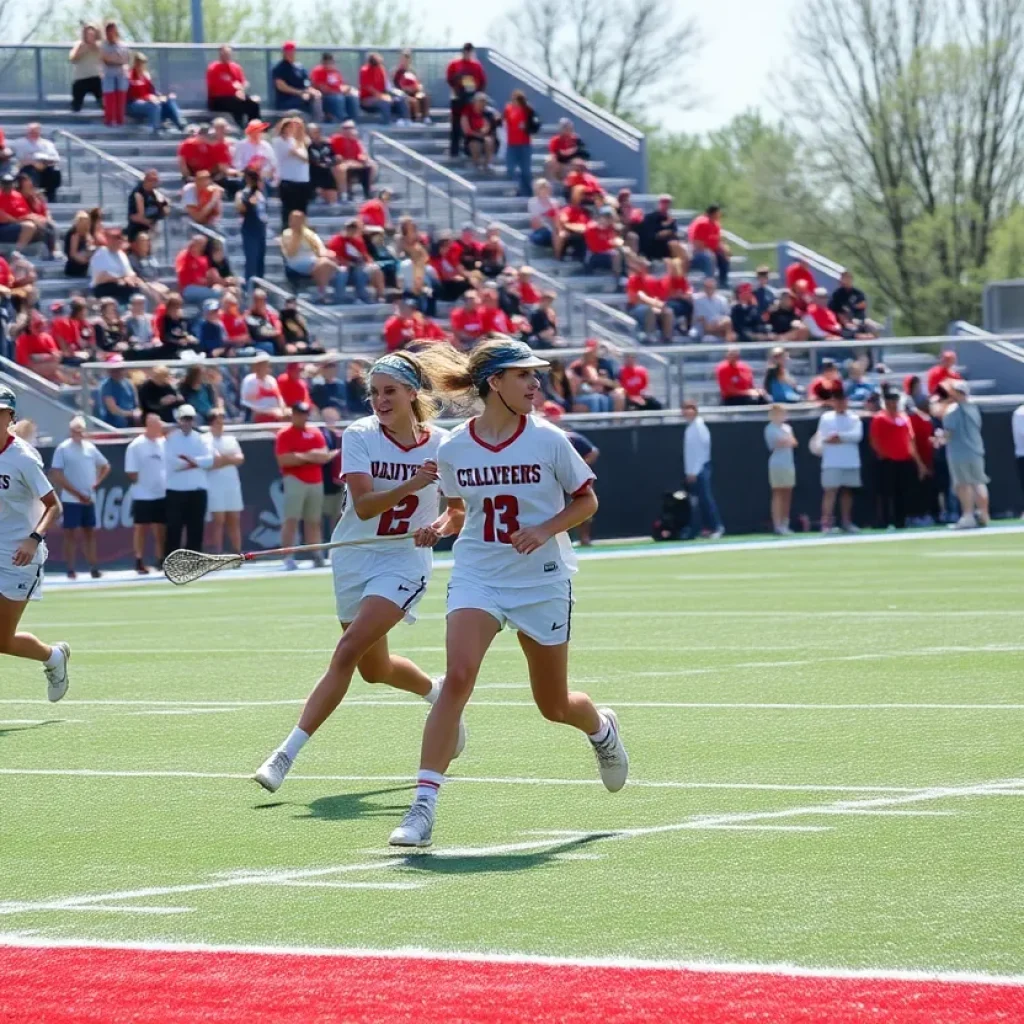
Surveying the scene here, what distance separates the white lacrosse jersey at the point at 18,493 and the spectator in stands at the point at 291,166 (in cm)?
2128

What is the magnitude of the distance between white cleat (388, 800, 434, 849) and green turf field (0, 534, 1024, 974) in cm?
10

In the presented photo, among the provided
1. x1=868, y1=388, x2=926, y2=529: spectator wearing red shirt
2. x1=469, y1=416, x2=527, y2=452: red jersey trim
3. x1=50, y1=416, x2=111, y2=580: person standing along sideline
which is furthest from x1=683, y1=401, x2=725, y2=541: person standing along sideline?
x1=469, y1=416, x2=527, y2=452: red jersey trim

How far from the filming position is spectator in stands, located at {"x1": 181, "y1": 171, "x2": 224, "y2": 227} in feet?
108

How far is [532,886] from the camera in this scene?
7.54 meters

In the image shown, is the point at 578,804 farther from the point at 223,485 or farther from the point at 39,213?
the point at 39,213

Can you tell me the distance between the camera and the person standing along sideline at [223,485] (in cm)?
2677

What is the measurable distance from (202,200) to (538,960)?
27655mm

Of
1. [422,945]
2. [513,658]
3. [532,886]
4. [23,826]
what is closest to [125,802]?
[23,826]

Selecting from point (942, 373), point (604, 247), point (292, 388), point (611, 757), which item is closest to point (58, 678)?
point (611, 757)

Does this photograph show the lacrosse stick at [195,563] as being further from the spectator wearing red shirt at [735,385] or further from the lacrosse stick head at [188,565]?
the spectator wearing red shirt at [735,385]

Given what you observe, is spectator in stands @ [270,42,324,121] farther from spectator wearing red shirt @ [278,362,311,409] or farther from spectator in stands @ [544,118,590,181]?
spectator wearing red shirt @ [278,362,311,409]

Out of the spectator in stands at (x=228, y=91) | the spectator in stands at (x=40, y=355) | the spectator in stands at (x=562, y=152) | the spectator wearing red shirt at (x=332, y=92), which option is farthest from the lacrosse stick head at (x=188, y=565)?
the spectator in stands at (x=562, y=152)

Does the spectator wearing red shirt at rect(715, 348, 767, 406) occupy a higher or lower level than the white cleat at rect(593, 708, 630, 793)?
higher

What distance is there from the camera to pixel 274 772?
376 inches
